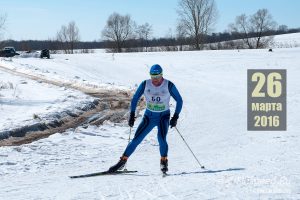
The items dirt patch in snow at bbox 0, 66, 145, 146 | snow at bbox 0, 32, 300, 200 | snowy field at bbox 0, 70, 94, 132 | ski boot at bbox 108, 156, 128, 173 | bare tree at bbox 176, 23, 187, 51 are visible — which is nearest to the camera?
snow at bbox 0, 32, 300, 200

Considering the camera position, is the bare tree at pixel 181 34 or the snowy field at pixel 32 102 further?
the bare tree at pixel 181 34

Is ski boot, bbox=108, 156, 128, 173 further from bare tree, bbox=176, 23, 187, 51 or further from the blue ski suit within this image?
bare tree, bbox=176, 23, 187, 51

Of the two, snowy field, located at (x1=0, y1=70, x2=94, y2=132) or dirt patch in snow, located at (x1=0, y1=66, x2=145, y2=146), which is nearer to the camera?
dirt patch in snow, located at (x1=0, y1=66, x2=145, y2=146)

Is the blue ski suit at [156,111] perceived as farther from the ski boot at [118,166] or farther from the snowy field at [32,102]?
the snowy field at [32,102]

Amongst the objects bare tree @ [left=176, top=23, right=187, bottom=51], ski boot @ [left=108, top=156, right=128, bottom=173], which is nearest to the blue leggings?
ski boot @ [left=108, top=156, right=128, bottom=173]

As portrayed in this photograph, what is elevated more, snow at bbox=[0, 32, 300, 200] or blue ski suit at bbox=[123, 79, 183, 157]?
blue ski suit at bbox=[123, 79, 183, 157]

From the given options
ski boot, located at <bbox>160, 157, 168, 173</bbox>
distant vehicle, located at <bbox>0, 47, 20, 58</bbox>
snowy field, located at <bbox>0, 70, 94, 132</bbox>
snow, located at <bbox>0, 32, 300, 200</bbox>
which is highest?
distant vehicle, located at <bbox>0, 47, 20, 58</bbox>

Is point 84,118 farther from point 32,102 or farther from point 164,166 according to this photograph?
point 164,166

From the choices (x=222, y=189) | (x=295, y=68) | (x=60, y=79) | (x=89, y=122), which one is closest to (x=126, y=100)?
(x=89, y=122)

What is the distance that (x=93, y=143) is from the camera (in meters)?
12.2

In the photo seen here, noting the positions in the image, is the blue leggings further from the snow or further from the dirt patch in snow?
→ the dirt patch in snow

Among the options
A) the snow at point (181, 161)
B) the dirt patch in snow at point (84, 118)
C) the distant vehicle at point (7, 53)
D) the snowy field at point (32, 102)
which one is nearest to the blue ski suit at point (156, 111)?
the snow at point (181, 161)

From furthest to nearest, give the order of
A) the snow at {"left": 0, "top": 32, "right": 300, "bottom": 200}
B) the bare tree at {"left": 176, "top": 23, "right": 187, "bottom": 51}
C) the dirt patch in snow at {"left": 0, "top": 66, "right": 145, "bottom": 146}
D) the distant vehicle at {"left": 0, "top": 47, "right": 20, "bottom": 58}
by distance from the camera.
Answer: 1. the bare tree at {"left": 176, "top": 23, "right": 187, "bottom": 51}
2. the distant vehicle at {"left": 0, "top": 47, "right": 20, "bottom": 58}
3. the dirt patch in snow at {"left": 0, "top": 66, "right": 145, "bottom": 146}
4. the snow at {"left": 0, "top": 32, "right": 300, "bottom": 200}

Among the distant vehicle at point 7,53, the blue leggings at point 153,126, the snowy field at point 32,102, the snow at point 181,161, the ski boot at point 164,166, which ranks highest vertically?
the distant vehicle at point 7,53
